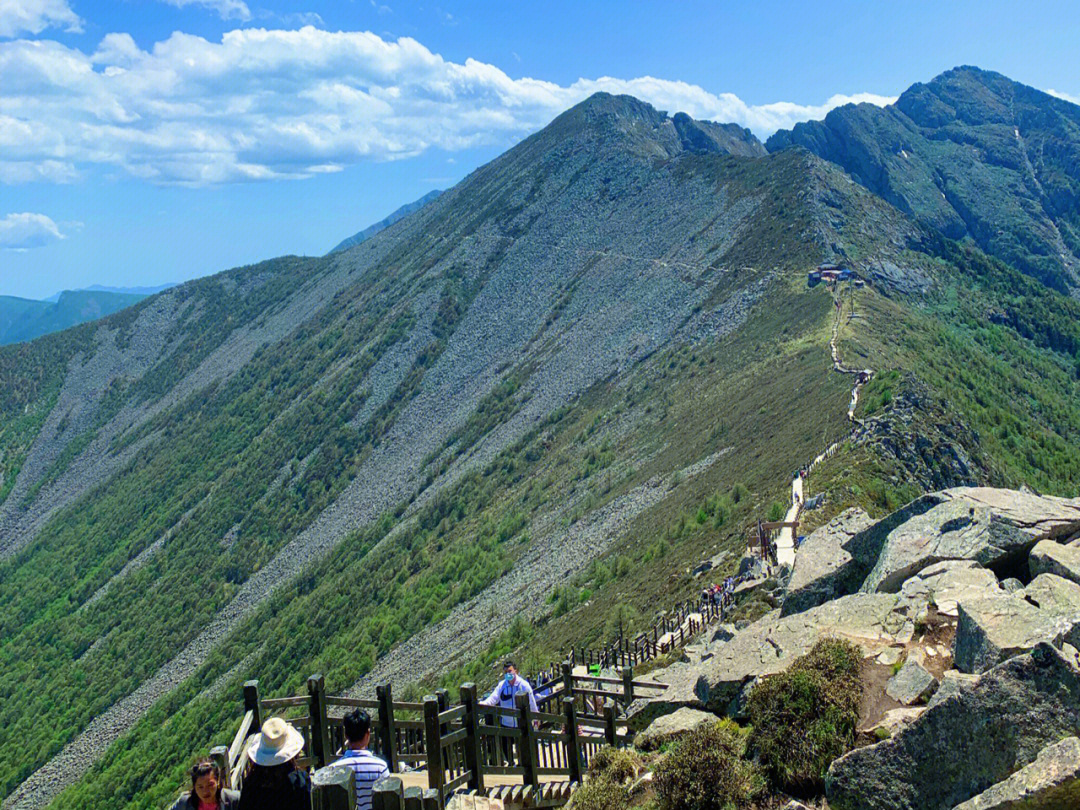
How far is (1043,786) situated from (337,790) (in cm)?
475

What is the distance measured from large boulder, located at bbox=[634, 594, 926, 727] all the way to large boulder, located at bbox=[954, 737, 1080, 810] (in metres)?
3.18

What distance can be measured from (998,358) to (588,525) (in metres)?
30.2

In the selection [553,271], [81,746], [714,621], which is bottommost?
[81,746]

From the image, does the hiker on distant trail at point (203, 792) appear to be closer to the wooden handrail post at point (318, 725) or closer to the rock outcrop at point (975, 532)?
the wooden handrail post at point (318, 725)

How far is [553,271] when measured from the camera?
3413 inches

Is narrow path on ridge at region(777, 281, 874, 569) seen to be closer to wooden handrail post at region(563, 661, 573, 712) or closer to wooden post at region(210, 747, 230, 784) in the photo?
wooden handrail post at region(563, 661, 573, 712)

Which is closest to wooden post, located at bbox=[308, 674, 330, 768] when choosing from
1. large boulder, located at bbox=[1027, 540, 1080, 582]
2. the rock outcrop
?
the rock outcrop

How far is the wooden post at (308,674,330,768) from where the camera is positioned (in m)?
10.4

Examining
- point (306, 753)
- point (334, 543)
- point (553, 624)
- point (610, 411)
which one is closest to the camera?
point (306, 753)

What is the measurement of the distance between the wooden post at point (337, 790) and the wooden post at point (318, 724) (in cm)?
434

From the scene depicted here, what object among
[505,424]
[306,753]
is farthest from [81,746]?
[306,753]

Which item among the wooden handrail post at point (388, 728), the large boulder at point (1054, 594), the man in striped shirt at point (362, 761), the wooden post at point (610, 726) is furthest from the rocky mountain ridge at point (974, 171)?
the man in striped shirt at point (362, 761)

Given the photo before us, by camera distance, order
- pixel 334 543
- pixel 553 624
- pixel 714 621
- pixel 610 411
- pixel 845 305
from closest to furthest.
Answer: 1. pixel 714 621
2. pixel 553 624
3. pixel 845 305
4. pixel 610 411
5. pixel 334 543

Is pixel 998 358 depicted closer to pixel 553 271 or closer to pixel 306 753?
pixel 553 271
